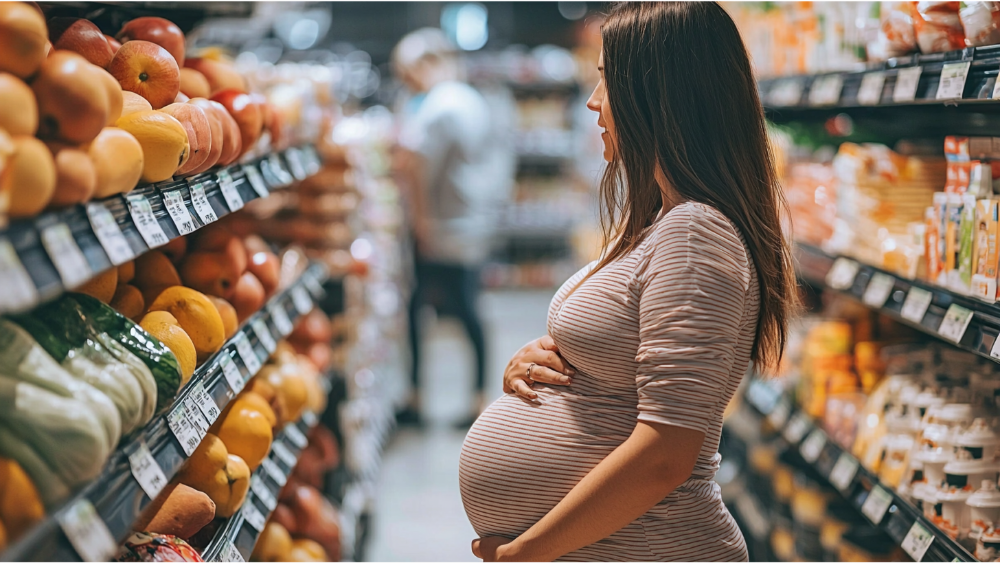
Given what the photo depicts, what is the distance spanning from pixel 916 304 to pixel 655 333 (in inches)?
39.3

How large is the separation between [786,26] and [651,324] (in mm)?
2093

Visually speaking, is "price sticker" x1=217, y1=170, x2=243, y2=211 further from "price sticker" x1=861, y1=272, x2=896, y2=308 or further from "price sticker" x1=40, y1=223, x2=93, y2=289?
"price sticker" x1=861, y1=272, x2=896, y2=308

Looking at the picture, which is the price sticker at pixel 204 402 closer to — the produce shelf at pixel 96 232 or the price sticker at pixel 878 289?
the produce shelf at pixel 96 232

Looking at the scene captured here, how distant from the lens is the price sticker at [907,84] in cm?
190

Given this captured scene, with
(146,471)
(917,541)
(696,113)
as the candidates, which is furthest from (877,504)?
(146,471)

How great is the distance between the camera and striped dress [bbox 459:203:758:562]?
127 cm

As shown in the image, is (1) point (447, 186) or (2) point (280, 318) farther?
(1) point (447, 186)

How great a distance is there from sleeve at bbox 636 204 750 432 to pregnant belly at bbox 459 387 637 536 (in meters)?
0.15

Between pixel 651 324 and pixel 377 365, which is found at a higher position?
pixel 651 324

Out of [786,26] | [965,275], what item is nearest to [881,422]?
[965,275]

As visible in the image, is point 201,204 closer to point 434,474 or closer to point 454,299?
point 434,474

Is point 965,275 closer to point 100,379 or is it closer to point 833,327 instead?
point 833,327

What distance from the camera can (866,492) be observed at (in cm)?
219

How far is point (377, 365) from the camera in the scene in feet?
15.1
